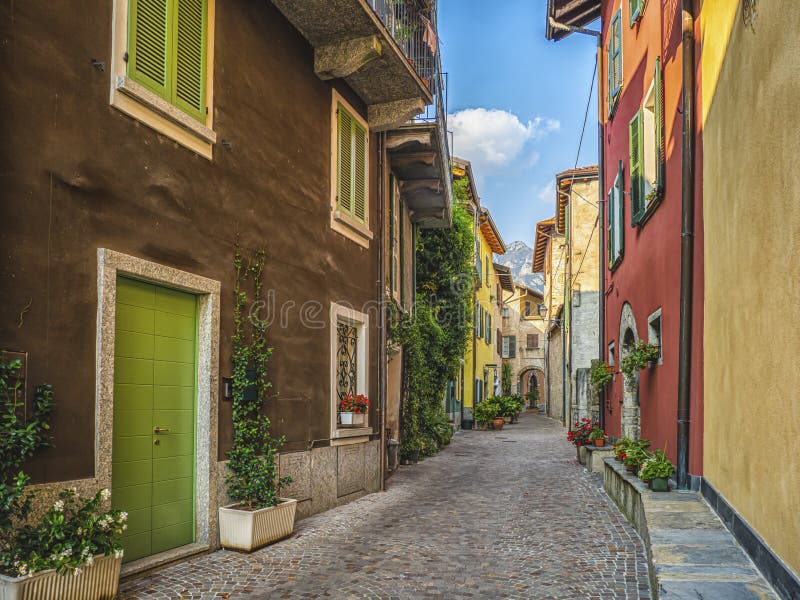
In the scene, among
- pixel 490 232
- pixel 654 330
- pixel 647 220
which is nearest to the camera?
pixel 654 330

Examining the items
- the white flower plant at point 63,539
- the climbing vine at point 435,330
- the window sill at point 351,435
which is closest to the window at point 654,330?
the window sill at point 351,435

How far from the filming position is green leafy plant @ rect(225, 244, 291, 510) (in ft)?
21.3

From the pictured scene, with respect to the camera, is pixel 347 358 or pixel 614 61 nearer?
pixel 347 358

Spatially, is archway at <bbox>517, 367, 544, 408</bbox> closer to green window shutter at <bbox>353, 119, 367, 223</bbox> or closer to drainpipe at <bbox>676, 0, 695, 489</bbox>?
green window shutter at <bbox>353, 119, 367, 223</bbox>

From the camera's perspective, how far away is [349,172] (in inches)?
377

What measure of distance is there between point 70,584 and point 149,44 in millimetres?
3940

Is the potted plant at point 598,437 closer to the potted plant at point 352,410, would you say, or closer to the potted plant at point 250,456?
the potted plant at point 352,410

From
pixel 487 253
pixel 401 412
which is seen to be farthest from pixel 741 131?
pixel 487 253

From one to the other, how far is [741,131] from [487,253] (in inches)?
1122

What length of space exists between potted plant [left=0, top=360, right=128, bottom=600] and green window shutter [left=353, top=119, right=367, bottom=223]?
5975mm

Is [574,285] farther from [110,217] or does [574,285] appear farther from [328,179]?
[110,217]

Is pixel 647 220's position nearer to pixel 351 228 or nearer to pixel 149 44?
pixel 351 228

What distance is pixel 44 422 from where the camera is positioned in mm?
4355

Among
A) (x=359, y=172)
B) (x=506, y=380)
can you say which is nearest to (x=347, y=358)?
(x=359, y=172)
